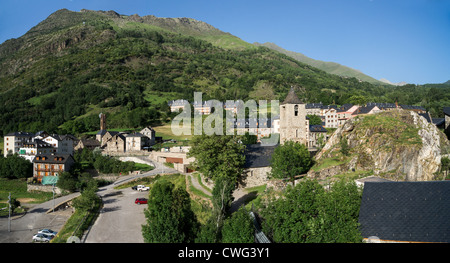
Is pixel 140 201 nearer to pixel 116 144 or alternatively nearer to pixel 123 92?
pixel 116 144

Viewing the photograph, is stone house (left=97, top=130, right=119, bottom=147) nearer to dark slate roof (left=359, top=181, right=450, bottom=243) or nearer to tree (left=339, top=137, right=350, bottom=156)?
tree (left=339, top=137, right=350, bottom=156)

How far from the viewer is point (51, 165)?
198ft

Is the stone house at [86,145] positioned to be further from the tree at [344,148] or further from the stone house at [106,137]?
the tree at [344,148]

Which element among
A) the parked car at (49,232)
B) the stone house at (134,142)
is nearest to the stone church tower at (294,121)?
the parked car at (49,232)

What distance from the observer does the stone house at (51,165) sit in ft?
196

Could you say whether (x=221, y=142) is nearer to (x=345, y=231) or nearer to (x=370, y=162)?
(x=370, y=162)

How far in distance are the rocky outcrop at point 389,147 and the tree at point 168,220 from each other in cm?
1412

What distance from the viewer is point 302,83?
592 feet

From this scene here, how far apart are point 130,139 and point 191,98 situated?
68.0 metres

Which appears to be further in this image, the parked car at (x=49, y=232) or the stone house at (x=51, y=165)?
the stone house at (x=51, y=165)

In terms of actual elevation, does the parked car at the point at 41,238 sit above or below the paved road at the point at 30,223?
above

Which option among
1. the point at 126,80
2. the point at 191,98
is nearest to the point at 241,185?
the point at 191,98

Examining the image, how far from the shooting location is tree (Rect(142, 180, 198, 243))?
20.2 m
